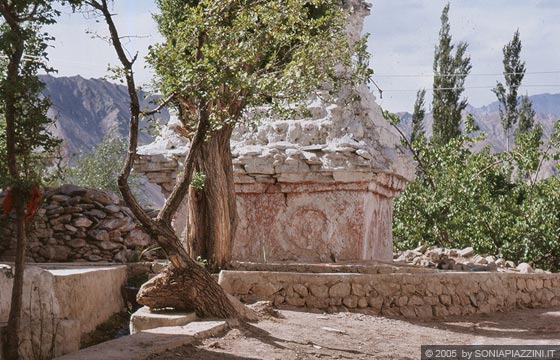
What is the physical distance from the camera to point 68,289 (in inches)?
323

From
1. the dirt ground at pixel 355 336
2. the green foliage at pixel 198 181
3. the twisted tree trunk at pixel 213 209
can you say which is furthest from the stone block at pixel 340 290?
the green foliage at pixel 198 181

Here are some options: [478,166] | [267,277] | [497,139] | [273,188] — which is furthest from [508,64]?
[497,139]

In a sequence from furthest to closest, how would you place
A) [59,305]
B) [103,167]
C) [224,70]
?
1. [103,167]
2. [224,70]
3. [59,305]

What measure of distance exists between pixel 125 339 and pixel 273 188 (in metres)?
5.91

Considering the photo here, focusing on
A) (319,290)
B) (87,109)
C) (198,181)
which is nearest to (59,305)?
(198,181)

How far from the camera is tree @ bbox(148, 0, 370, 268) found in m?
7.75

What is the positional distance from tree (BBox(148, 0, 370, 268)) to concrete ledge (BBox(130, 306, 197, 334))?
207 cm

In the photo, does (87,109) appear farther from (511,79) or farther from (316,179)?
(316,179)

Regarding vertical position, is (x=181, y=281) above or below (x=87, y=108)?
below

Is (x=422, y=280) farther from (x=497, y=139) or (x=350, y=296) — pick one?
(x=497, y=139)

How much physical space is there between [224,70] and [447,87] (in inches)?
1049

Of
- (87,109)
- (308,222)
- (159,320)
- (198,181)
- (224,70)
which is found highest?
(87,109)

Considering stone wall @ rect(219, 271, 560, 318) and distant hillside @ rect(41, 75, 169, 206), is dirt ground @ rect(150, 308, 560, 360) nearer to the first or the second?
stone wall @ rect(219, 271, 560, 318)

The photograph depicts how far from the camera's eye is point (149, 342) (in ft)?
20.5
